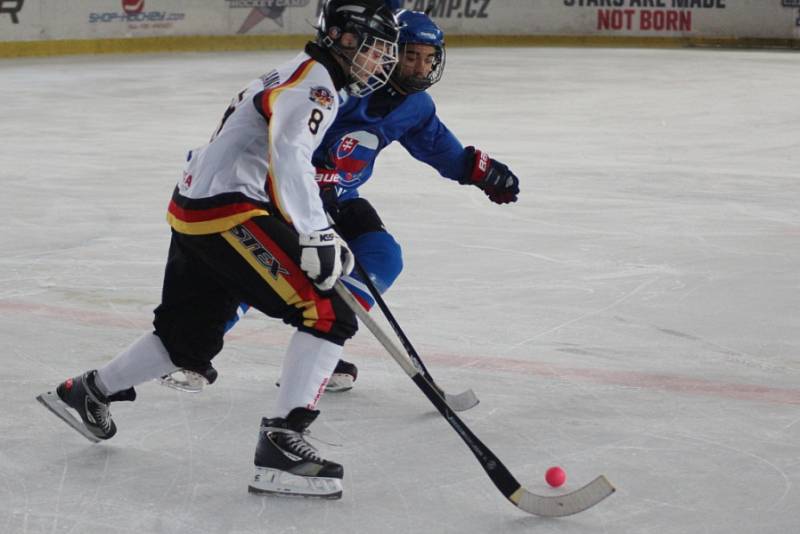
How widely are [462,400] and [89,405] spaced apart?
958 millimetres

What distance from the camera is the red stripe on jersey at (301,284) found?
2697 mm

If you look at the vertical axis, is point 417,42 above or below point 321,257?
above

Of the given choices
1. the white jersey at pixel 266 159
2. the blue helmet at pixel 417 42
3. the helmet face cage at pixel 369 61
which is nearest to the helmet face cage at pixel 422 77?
the blue helmet at pixel 417 42

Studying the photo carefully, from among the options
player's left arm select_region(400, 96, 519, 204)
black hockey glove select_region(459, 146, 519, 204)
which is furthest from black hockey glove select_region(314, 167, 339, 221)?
black hockey glove select_region(459, 146, 519, 204)

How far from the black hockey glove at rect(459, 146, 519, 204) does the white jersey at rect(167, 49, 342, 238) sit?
945mm

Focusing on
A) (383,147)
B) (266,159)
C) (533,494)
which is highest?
(266,159)

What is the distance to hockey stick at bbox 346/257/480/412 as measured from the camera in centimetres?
314

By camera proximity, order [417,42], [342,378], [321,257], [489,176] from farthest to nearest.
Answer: [489,176], [342,378], [417,42], [321,257]

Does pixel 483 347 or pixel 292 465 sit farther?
pixel 483 347

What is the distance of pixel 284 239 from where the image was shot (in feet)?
8.87

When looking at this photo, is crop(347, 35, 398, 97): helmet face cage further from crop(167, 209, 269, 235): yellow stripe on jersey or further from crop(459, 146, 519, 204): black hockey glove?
crop(459, 146, 519, 204): black hockey glove

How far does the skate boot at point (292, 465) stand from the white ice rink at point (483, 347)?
0.15 feet

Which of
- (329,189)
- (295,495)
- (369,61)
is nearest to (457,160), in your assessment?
(329,189)

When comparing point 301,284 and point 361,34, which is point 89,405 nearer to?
point 301,284
